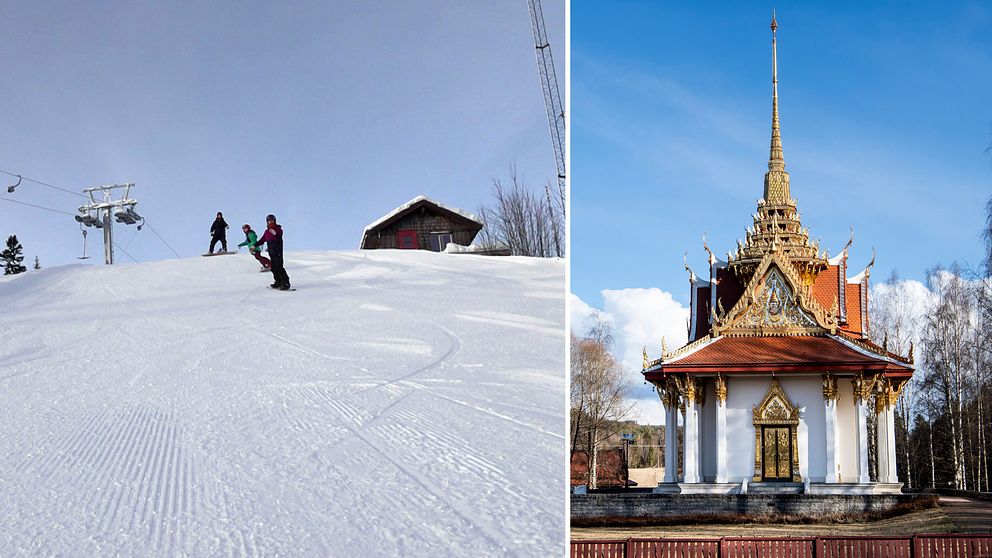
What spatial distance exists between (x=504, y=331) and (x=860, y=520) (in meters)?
6.94

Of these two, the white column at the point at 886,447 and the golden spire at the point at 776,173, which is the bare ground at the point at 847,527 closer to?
the white column at the point at 886,447

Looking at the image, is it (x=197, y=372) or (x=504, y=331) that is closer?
(x=197, y=372)

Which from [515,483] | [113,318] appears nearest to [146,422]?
[515,483]

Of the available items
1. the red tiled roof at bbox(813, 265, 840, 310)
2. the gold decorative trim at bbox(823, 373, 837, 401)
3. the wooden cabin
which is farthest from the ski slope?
the wooden cabin

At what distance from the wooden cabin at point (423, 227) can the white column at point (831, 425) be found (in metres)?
12.6

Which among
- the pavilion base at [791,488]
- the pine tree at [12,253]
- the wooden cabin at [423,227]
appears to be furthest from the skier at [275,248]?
the pine tree at [12,253]

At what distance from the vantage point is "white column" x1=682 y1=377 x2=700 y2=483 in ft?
45.7

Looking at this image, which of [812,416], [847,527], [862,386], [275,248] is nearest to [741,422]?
[812,416]

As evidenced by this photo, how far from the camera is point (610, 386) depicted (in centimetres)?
2712

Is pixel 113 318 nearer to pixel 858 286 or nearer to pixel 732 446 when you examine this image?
pixel 732 446

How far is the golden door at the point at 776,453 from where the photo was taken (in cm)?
1363

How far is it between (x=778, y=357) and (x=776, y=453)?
1.44 meters

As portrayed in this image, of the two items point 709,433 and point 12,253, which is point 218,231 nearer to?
point 709,433

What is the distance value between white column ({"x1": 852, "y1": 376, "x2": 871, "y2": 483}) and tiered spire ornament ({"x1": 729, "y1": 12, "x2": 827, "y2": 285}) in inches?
113
